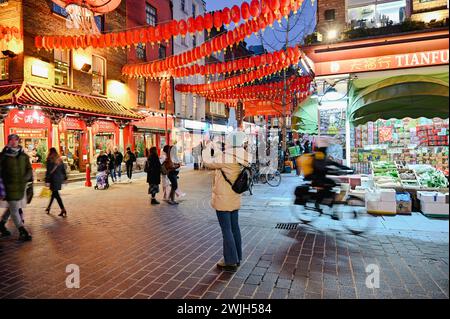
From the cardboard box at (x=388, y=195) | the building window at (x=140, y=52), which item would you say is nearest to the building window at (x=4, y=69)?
the building window at (x=140, y=52)

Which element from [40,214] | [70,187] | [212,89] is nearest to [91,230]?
[40,214]

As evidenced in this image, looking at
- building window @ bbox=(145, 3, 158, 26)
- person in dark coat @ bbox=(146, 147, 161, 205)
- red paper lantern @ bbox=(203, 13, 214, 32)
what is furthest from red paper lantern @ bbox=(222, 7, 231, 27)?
building window @ bbox=(145, 3, 158, 26)

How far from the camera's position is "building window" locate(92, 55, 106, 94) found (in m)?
19.3

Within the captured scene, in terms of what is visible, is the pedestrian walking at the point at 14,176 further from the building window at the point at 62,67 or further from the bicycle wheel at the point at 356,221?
the building window at the point at 62,67

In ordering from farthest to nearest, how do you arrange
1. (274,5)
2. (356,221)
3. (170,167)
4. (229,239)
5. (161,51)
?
(161,51) → (170,167) → (274,5) → (356,221) → (229,239)

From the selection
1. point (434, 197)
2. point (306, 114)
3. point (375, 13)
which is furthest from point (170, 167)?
point (375, 13)

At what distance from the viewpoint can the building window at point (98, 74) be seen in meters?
19.3

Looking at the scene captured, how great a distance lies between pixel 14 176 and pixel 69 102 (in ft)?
37.7

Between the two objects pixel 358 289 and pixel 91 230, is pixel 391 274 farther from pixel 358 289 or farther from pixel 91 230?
pixel 91 230

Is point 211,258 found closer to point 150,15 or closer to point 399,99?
point 399,99

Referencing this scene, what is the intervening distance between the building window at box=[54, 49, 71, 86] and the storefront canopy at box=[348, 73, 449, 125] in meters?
15.6

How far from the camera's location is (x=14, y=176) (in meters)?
5.77

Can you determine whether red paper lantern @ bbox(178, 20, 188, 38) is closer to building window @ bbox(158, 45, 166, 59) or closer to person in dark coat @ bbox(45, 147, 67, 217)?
person in dark coat @ bbox(45, 147, 67, 217)
